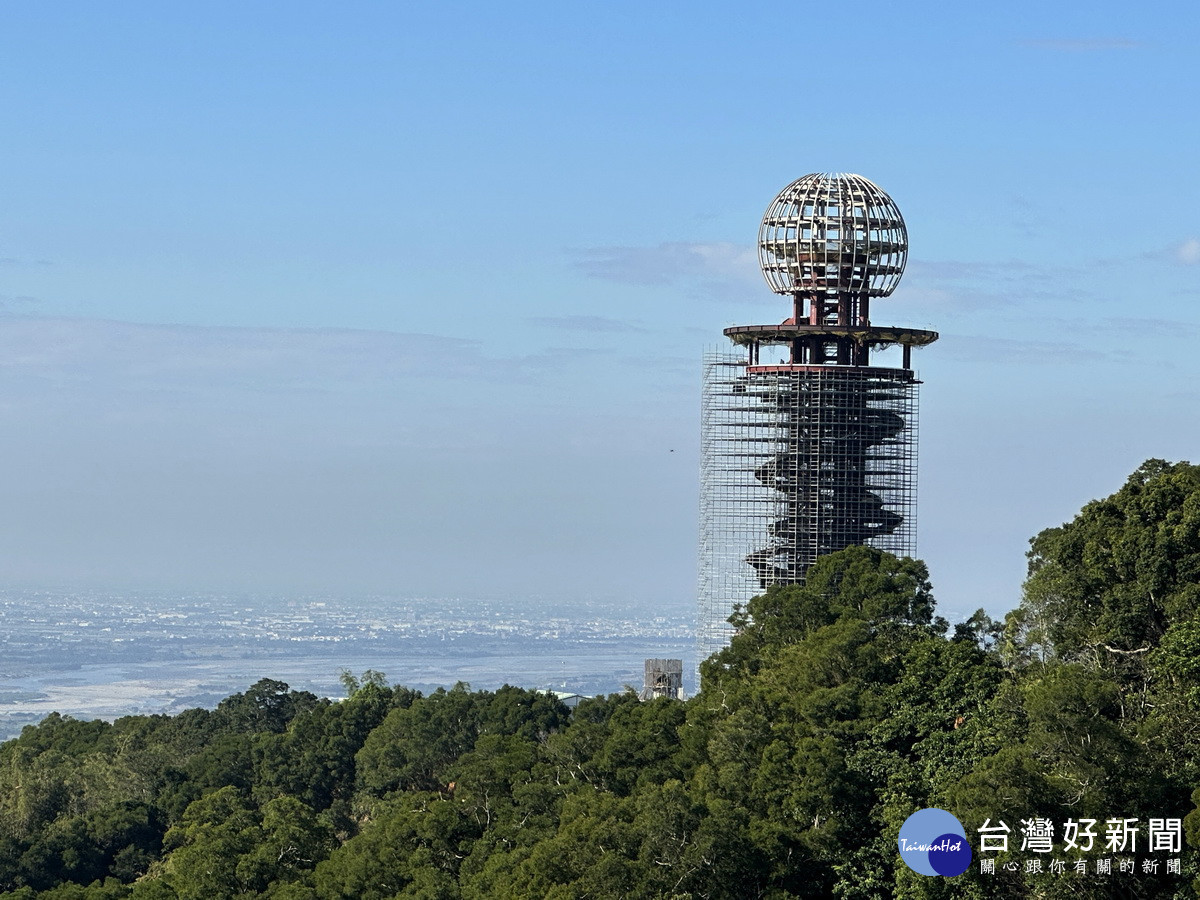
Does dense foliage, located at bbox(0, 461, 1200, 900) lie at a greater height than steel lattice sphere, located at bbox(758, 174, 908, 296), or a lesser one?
lesser

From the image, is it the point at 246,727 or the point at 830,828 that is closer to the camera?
the point at 830,828

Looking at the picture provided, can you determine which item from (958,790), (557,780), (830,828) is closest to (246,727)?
(557,780)

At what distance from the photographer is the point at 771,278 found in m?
63.6

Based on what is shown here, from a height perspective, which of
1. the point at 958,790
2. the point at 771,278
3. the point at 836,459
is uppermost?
the point at 771,278

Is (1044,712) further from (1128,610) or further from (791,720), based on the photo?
(791,720)

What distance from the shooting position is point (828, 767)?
111 feet

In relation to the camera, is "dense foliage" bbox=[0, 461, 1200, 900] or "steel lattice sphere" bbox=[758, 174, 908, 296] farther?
"steel lattice sphere" bbox=[758, 174, 908, 296]

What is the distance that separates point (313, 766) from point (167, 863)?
26.2 feet

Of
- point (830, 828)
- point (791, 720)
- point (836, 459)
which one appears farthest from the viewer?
point (836, 459)

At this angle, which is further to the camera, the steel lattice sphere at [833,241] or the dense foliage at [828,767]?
the steel lattice sphere at [833,241]

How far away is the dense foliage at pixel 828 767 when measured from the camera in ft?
93.9

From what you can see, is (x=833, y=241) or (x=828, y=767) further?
(x=833, y=241)

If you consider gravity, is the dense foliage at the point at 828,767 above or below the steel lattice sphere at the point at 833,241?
below

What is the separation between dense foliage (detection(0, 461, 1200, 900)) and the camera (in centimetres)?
2861
